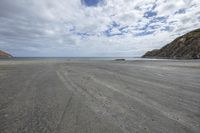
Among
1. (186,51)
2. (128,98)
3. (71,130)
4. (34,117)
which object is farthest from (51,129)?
(186,51)

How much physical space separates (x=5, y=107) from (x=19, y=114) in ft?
3.21

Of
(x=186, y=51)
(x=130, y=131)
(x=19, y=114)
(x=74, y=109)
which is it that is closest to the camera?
(x=130, y=131)

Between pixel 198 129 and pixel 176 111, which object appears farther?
pixel 176 111

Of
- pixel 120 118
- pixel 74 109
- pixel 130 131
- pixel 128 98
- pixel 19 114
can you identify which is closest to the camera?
pixel 130 131

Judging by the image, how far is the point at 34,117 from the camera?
377cm

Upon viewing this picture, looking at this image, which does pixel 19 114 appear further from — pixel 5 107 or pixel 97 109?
pixel 97 109

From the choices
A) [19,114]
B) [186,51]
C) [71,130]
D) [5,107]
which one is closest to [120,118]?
[71,130]

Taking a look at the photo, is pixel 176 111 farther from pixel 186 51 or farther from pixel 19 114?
pixel 186 51

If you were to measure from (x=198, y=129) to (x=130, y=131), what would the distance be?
61.5 inches

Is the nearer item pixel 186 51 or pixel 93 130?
pixel 93 130

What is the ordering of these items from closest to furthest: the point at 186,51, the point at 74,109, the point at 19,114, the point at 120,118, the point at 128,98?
1. the point at 120,118
2. the point at 19,114
3. the point at 74,109
4. the point at 128,98
5. the point at 186,51

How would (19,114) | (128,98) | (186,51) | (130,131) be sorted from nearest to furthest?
(130,131)
(19,114)
(128,98)
(186,51)

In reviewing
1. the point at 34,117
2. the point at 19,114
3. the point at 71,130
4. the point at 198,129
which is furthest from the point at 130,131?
the point at 19,114

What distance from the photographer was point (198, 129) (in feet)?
10.1
